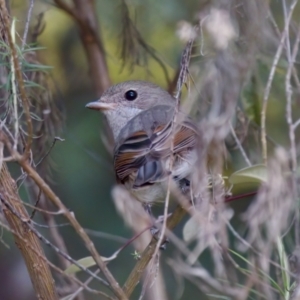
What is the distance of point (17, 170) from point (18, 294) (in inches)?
43.0

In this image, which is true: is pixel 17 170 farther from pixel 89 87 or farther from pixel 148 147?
pixel 148 147

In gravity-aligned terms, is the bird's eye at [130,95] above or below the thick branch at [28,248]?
above

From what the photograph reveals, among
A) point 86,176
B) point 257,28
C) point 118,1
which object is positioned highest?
point 118,1

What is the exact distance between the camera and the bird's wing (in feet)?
10.4

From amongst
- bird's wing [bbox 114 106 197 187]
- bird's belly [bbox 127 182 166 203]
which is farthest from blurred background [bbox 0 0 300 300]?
bird's belly [bbox 127 182 166 203]

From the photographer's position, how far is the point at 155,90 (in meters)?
4.55

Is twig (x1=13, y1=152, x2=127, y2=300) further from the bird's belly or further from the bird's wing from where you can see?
the bird's belly

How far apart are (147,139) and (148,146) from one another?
98 mm

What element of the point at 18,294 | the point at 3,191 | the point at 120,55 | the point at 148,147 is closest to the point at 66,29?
the point at 120,55

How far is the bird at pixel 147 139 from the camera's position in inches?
125

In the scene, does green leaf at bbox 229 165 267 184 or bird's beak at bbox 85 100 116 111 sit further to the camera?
bird's beak at bbox 85 100 116 111

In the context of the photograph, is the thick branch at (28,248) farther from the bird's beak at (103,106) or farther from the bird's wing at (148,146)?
the bird's beak at (103,106)

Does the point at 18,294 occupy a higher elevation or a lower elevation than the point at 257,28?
lower

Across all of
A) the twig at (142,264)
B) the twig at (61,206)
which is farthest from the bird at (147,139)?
the twig at (61,206)
